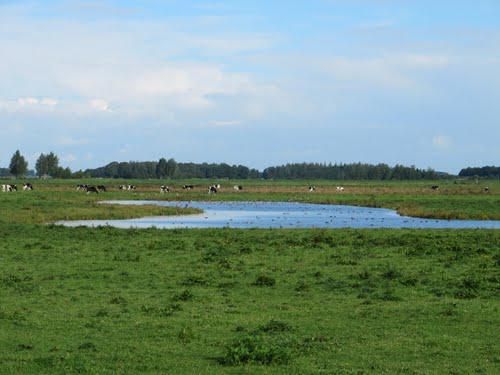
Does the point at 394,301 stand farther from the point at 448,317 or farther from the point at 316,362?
the point at 316,362

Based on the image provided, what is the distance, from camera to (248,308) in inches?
700

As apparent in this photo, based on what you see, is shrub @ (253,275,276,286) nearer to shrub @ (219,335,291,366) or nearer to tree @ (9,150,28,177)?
shrub @ (219,335,291,366)

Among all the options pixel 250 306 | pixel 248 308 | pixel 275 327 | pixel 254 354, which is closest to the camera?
pixel 254 354

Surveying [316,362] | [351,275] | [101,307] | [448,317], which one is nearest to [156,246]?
[351,275]

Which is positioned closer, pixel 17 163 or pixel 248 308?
pixel 248 308

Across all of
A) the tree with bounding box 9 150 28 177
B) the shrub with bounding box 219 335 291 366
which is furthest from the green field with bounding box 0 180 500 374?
the tree with bounding box 9 150 28 177

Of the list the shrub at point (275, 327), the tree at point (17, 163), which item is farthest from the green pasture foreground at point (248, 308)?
the tree at point (17, 163)

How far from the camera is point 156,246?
31.9 meters

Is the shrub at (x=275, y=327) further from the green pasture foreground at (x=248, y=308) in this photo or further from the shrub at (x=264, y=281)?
the shrub at (x=264, y=281)

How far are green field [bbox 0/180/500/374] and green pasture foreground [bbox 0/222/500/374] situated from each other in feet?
0.15

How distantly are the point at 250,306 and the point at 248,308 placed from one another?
0.27 metres

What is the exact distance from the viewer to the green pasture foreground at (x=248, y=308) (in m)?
12.4

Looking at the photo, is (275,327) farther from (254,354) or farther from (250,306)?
(250,306)

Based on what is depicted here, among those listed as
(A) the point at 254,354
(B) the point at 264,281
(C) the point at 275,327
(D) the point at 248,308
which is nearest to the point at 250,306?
(D) the point at 248,308
